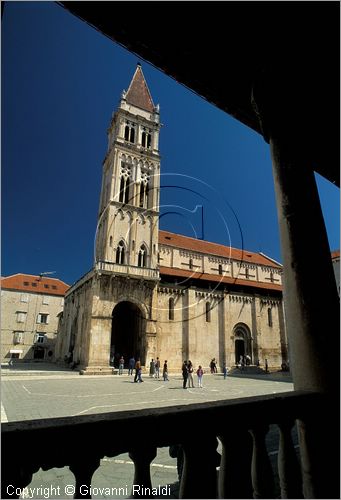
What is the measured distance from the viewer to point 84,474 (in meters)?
1.57

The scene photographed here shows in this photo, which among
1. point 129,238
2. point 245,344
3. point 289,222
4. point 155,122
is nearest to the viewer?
point 289,222

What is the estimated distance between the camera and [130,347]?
29.0m

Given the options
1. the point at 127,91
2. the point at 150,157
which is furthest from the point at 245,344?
the point at 127,91

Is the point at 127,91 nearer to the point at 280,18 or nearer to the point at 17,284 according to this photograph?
the point at 17,284

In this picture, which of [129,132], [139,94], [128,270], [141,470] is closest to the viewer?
[141,470]

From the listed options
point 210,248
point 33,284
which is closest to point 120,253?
point 210,248

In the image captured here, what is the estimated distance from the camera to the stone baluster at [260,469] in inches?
83.3

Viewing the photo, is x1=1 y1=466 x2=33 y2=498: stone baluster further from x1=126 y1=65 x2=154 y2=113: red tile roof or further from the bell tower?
x1=126 y1=65 x2=154 y2=113: red tile roof

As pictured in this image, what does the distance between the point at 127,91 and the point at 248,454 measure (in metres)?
42.0

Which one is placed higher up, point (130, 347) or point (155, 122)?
point (155, 122)

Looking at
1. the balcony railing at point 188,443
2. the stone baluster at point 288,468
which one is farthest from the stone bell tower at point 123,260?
the balcony railing at point 188,443

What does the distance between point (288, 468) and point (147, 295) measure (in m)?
25.4

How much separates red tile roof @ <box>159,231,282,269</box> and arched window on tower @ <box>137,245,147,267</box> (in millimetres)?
5005

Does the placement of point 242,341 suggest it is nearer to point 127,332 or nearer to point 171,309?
point 171,309
